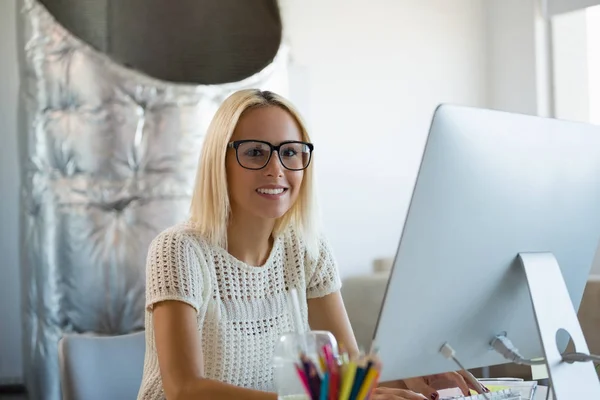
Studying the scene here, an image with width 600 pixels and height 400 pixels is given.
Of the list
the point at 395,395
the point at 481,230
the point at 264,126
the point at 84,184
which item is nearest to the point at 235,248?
the point at 264,126

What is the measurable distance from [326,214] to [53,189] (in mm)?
1164

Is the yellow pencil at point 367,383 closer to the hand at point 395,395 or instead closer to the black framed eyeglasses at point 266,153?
the hand at point 395,395

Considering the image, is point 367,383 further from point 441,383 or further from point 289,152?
point 289,152

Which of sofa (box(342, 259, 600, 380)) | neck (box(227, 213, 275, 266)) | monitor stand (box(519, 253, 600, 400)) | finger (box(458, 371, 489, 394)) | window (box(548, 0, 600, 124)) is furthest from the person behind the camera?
window (box(548, 0, 600, 124))

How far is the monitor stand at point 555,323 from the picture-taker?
1.00m

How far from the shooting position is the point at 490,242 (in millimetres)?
973

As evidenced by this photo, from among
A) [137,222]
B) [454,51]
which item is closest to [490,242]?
[137,222]

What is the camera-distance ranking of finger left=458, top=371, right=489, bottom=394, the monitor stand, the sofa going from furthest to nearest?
the sofa → finger left=458, top=371, right=489, bottom=394 → the monitor stand

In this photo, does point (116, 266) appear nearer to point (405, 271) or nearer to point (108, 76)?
point (108, 76)

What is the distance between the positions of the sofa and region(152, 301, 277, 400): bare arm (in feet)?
4.66

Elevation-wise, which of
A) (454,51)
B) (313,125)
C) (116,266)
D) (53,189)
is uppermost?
(454,51)

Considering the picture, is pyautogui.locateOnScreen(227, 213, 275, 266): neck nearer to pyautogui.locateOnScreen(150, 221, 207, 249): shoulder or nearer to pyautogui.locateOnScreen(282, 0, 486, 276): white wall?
pyautogui.locateOnScreen(150, 221, 207, 249): shoulder

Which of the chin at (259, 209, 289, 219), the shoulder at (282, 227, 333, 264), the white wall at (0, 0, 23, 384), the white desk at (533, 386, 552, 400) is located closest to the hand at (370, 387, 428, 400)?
the white desk at (533, 386, 552, 400)

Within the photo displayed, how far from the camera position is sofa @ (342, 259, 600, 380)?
2.61m
